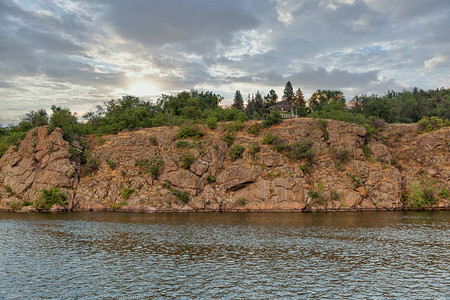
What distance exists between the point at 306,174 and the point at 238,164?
15.0 m

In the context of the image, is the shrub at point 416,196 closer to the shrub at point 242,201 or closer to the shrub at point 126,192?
the shrub at point 242,201

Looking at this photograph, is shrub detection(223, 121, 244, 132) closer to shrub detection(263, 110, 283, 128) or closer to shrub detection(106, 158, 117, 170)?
shrub detection(263, 110, 283, 128)

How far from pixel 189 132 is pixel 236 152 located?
14.2 meters

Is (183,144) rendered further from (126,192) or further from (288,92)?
(288,92)

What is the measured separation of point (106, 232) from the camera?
41.8 meters

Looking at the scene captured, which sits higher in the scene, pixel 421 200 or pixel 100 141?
pixel 100 141

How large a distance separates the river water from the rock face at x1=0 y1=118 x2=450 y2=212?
19.5m

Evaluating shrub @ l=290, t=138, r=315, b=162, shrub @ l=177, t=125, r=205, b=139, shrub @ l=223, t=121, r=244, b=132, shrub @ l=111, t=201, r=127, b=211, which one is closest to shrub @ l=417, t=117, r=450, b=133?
shrub @ l=290, t=138, r=315, b=162

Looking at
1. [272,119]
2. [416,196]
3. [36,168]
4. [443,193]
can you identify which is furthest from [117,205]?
[443,193]

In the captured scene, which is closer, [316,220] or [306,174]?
[316,220]

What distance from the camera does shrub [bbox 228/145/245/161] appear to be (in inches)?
2985

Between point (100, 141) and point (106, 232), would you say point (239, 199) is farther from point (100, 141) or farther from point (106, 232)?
point (100, 141)

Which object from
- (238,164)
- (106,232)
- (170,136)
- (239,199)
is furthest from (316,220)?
(170,136)

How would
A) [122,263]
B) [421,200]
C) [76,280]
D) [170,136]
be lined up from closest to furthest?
[76,280] → [122,263] → [421,200] → [170,136]
